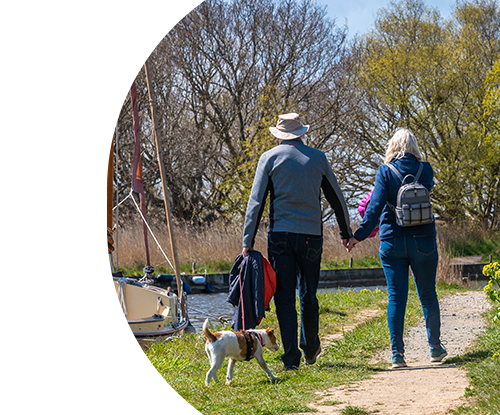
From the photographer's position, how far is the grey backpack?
18.1 feet

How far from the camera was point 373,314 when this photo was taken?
925 centimetres

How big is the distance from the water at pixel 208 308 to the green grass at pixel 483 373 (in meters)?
8.49

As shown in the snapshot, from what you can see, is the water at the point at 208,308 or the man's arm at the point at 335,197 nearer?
the man's arm at the point at 335,197

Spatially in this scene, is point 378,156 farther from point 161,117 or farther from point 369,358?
point 369,358

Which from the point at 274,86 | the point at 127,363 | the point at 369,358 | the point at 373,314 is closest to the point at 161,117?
the point at 274,86

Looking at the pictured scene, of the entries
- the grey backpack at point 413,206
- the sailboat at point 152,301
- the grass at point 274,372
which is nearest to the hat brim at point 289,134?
the grey backpack at point 413,206

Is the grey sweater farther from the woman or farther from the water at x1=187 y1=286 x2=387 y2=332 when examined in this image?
the water at x1=187 y1=286 x2=387 y2=332

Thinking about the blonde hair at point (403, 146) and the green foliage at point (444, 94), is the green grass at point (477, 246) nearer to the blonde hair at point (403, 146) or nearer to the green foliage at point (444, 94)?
the green foliage at point (444, 94)

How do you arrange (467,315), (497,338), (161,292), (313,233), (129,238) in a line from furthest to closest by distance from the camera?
(129,238) < (161,292) < (467,315) < (497,338) < (313,233)

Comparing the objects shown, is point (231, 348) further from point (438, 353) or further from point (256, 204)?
point (438, 353)

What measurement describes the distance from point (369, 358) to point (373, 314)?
3265mm

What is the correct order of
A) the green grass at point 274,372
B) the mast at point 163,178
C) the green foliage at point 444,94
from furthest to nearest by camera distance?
1. the green foliage at point 444,94
2. the mast at point 163,178
3. the green grass at point 274,372

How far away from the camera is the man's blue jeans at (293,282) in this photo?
557 centimetres

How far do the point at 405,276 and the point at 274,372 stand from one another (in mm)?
1537
